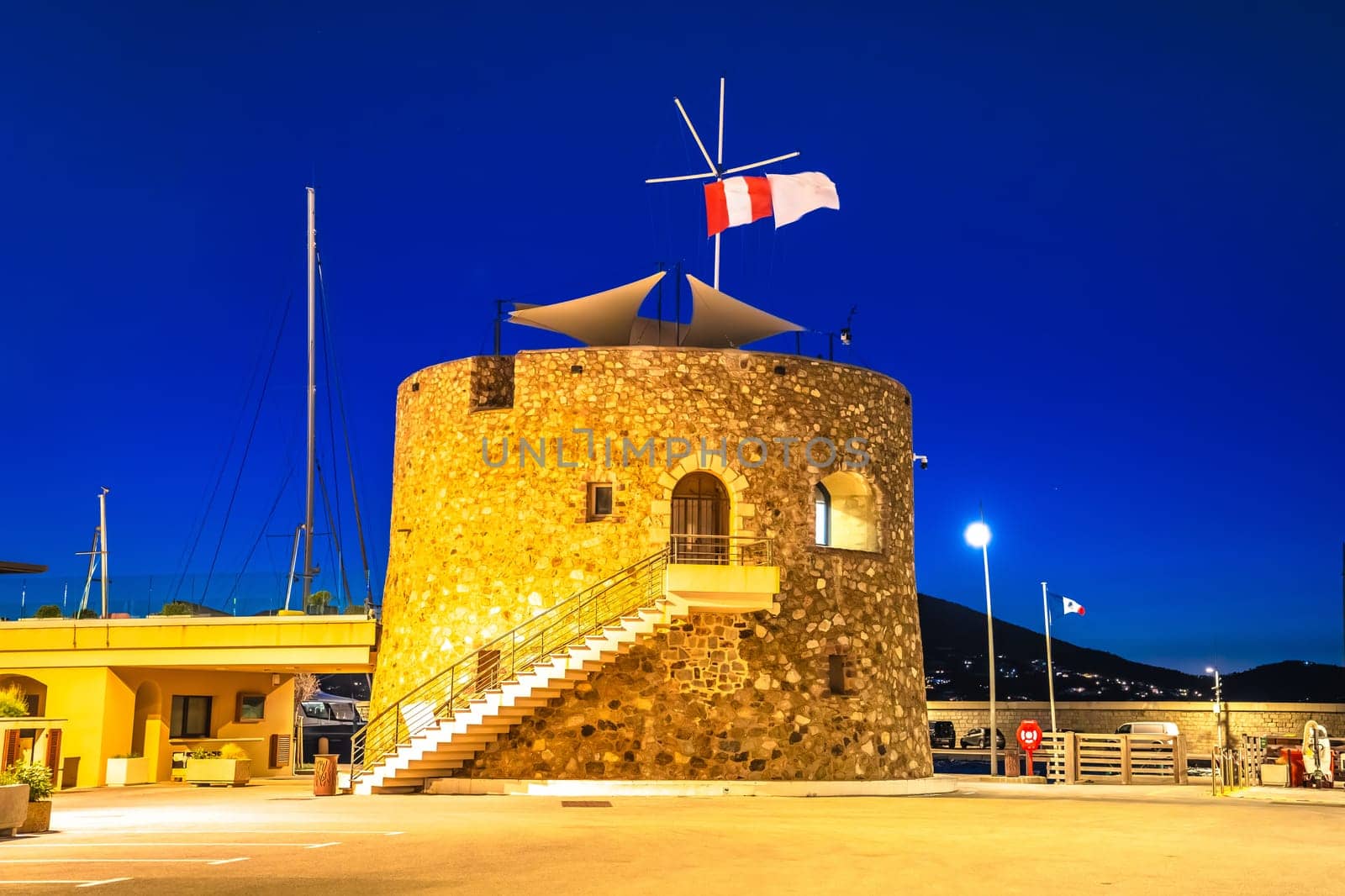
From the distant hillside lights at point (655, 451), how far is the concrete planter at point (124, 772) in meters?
10.5

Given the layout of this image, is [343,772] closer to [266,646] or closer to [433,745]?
[433,745]

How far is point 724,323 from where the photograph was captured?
30.4 meters

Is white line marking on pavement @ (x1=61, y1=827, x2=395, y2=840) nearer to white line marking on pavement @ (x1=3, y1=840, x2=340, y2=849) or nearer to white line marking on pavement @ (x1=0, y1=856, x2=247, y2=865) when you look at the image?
white line marking on pavement @ (x1=3, y1=840, x2=340, y2=849)

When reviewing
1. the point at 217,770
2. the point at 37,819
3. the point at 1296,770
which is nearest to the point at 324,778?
the point at 217,770

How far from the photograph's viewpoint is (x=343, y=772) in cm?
2419

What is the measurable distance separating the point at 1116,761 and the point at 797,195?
594 inches

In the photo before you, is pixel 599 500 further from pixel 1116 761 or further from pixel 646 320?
pixel 1116 761

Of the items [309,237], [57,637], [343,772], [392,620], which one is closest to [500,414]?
[392,620]

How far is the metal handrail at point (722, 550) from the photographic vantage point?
25219mm

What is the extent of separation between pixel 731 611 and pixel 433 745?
5.73 metres

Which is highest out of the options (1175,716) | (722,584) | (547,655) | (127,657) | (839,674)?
(722,584)

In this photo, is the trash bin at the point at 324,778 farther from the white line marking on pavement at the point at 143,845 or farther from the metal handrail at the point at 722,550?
the white line marking on pavement at the point at 143,845

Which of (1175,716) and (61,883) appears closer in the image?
(61,883)

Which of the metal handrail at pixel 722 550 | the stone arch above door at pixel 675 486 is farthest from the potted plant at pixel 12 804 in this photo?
the stone arch above door at pixel 675 486
